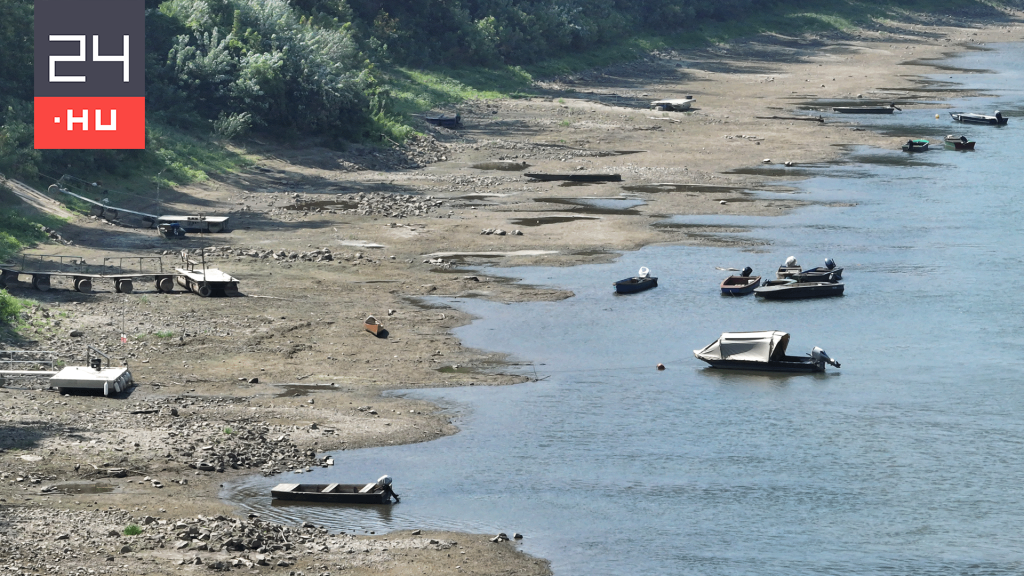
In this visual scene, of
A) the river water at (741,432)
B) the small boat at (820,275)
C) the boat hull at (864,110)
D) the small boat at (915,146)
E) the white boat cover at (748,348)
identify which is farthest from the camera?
the boat hull at (864,110)

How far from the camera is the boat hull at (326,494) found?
1258 inches

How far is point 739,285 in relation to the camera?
54.2 m

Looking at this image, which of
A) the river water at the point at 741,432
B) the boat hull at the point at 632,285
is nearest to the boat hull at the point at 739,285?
the river water at the point at 741,432

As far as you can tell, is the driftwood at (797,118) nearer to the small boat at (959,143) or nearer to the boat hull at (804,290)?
the small boat at (959,143)

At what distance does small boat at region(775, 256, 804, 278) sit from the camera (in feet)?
182

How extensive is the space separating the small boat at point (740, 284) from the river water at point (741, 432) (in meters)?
0.59

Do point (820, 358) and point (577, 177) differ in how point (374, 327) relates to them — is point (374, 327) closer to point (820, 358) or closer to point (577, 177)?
point (820, 358)

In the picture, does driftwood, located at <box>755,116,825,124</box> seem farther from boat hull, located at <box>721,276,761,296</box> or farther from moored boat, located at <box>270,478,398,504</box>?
moored boat, located at <box>270,478,398,504</box>

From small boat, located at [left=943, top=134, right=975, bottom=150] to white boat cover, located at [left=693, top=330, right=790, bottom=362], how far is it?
48509mm

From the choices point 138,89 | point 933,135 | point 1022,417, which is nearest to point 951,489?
point 1022,417

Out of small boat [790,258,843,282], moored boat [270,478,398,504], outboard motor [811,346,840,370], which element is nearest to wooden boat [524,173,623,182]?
small boat [790,258,843,282]

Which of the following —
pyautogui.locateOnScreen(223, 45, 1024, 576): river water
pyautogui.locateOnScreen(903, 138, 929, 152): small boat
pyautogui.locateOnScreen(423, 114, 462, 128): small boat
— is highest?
pyautogui.locateOnScreen(903, 138, 929, 152): small boat

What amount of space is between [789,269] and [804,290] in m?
1.72

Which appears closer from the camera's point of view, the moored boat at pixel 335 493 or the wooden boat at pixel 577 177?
the moored boat at pixel 335 493
